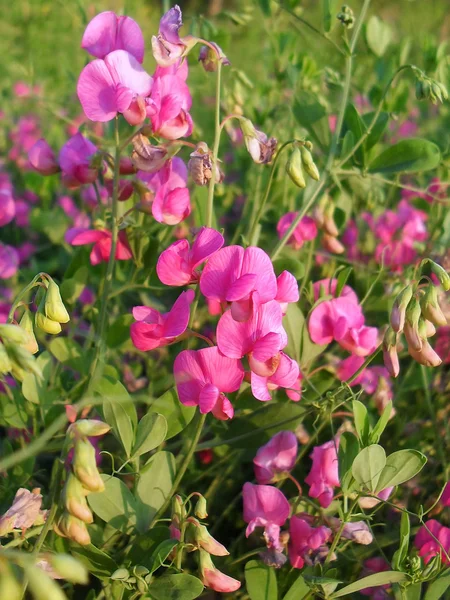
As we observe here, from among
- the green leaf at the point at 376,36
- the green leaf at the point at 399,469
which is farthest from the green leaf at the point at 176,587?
the green leaf at the point at 376,36

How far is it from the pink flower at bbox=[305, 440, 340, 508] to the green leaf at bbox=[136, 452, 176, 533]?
0.20 m

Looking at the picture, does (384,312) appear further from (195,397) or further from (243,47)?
(243,47)

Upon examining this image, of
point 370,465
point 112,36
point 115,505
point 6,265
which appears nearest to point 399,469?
point 370,465

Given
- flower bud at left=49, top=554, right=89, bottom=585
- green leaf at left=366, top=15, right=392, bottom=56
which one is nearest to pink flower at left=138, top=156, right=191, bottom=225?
flower bud at left=49, top=554, right=89, bottom=585

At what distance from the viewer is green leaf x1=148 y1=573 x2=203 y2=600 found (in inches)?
30.3

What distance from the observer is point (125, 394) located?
89 centimetres

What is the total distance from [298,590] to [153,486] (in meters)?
0.23

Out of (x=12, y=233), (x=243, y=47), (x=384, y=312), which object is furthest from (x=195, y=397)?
(x=243, y=47)

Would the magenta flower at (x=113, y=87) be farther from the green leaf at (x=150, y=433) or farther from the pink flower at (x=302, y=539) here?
the pink flower at (x=302, y=539)

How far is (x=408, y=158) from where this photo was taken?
114 cm

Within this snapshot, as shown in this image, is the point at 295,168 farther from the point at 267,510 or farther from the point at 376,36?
the point at 376,36

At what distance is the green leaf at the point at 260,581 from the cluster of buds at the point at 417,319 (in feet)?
1.04

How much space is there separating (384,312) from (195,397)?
65 cm

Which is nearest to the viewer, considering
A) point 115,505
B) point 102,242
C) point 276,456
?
point 115,505
